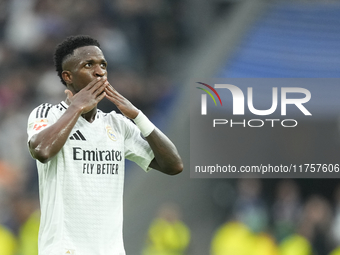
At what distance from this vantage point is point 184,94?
7844 millimetres

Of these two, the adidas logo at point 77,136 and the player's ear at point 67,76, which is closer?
the adidas logo at point 77,136

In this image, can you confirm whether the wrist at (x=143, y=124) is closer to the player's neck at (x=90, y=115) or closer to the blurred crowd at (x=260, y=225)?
the player's neck at (x=90, y=115)

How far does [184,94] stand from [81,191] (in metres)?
5.12

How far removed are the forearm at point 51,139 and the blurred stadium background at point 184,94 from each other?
173 inches

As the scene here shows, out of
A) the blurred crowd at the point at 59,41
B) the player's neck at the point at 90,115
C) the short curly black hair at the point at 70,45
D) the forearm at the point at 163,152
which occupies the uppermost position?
the blurred crowd at the point at 59,41

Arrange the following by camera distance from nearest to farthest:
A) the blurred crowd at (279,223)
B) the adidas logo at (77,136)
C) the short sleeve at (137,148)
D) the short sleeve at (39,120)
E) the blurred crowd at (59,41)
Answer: the short sleeve at (39,120) < the adidas logo at (77,136) < the short sleeve at (137,148) < the blurred crowd at (279,223) < the blurred crowd at (59,41)

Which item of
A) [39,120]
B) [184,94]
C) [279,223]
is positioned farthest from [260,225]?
[39,120]

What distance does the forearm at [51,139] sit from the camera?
8.67 ft

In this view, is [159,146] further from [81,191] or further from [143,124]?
[81,191]

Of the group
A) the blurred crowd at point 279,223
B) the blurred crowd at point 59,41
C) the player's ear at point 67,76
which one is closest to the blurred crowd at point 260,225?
the blurred crowd at point 279,223

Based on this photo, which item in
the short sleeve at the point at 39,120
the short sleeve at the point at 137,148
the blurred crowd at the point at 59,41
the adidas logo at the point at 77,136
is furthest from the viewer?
the blurred crowd at the point at 59,41

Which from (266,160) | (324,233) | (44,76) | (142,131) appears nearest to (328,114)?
(266,160)

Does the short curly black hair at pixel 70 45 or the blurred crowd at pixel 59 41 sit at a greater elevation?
the blurred crowd at pixel 59 41

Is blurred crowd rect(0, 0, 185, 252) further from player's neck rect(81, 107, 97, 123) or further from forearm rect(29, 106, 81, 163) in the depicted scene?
forearm rect(29, 106, 81, 163)
